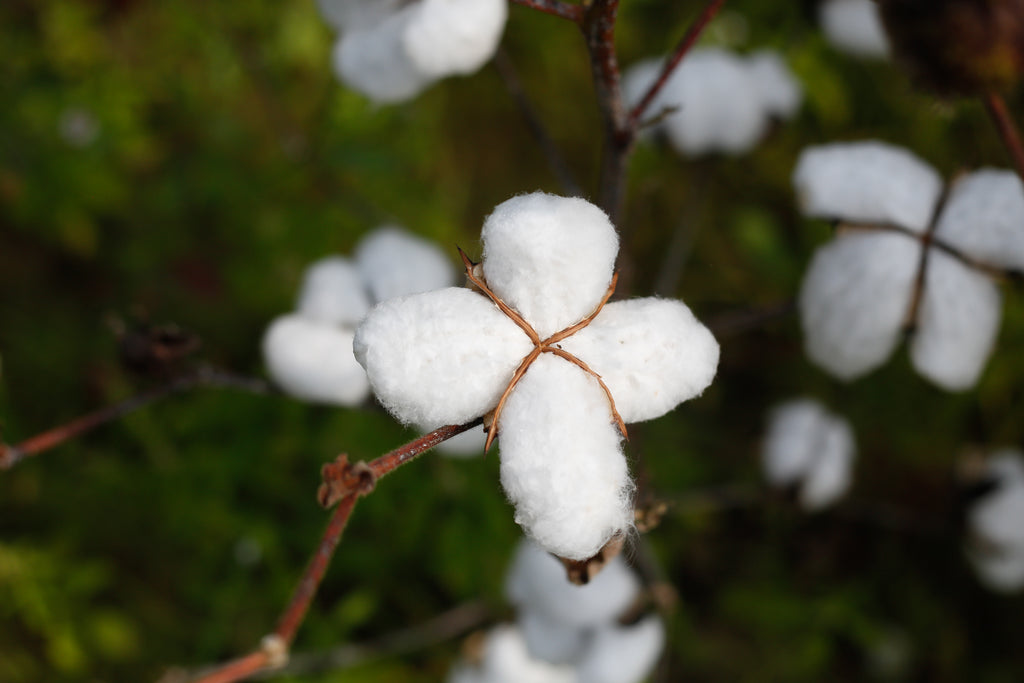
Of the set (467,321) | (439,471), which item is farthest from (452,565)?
(467,321)

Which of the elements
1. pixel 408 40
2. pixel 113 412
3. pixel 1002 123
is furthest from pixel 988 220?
pixel 113 412

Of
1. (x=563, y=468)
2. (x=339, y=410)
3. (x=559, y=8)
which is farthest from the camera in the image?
(x=339, y=410)

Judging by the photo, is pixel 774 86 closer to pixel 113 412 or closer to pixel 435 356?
pixel 435 356

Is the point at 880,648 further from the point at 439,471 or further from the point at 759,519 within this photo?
the point at 439,471

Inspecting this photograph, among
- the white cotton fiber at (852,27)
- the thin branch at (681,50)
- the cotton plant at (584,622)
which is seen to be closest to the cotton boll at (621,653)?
the cotton plant at (584,622)

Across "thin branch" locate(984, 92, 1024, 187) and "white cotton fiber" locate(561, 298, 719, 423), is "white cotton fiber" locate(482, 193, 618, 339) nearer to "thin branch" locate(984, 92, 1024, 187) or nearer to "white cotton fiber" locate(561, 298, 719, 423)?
"white cotton fiber" locate(561, 298, 719, 423)
